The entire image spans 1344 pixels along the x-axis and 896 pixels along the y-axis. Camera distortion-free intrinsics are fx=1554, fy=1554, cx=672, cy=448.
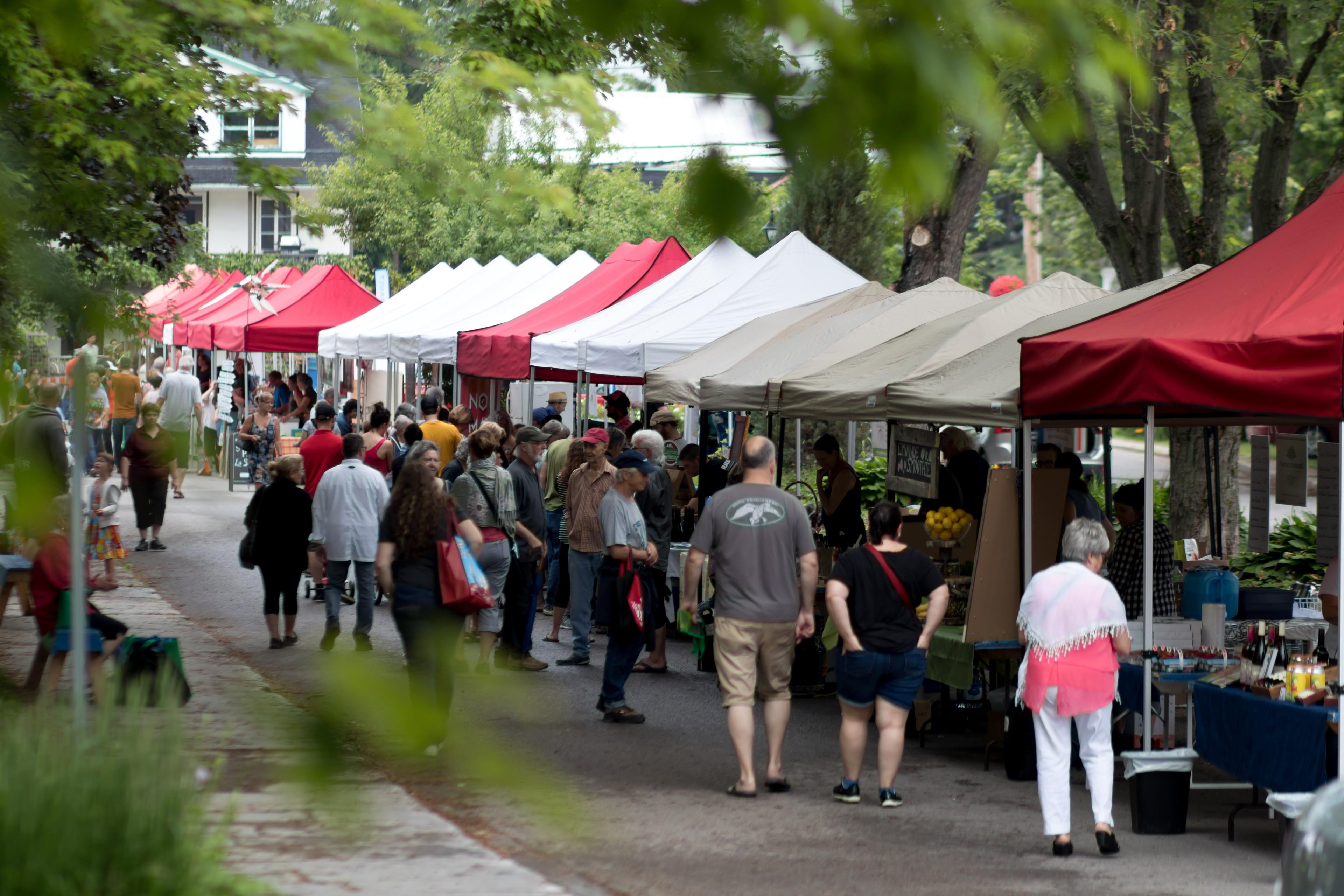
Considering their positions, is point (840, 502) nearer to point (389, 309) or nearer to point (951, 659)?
point (951, 659)

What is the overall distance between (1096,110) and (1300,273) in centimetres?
711

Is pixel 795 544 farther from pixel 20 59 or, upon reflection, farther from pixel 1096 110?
pixel 1096 110

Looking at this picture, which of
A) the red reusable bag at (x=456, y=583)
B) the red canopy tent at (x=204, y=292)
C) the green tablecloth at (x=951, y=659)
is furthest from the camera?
the red canopy tent at (x=204, y=292)

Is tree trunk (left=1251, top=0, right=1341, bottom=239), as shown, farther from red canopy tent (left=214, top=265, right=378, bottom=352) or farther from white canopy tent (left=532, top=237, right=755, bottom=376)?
red canopy tent (left=214, top=265, right=378, bottom=352)

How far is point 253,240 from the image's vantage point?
56750mm

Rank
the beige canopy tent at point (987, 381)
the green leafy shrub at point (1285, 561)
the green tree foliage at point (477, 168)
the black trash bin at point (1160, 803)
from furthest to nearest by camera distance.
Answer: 1. the green leafy shrub at point (1285, 561)
2. the beige canopy tent at point (987, 381)
3. the black trash bin at point (1160, 803)
4. the green tree foliage at point (477, 168)

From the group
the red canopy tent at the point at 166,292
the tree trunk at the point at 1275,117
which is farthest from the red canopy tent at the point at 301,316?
the tree trunk at the point at 1275,117

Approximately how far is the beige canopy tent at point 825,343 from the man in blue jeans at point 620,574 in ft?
5.06

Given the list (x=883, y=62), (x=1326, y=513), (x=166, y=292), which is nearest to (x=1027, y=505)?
(x=1326, y=513)

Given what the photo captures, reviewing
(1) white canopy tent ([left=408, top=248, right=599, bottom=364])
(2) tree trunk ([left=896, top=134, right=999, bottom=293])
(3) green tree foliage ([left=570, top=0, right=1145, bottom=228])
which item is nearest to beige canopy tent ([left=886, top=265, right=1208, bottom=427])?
(3) green tree foliage ([left=570, top=0, right=1145, bottom=228])

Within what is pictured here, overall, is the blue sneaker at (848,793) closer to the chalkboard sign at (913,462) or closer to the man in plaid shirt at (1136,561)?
the man in plaid shirt at (1136,561)

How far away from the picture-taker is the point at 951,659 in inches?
368

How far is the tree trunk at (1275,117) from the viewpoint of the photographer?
49.3 feet

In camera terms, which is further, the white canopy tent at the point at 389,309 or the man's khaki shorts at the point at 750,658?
the white canopy tent at the point at 389,309
